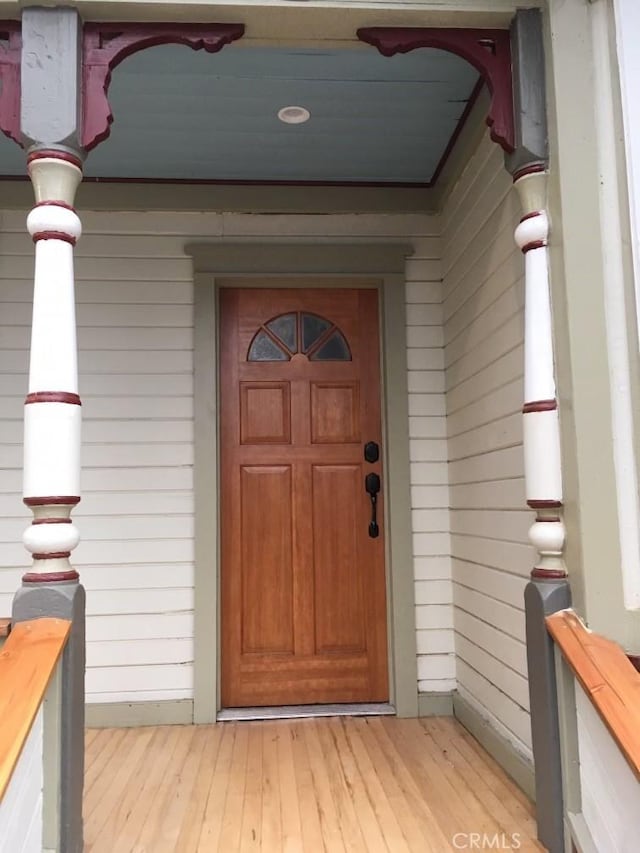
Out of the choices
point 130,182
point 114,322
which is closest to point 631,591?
point 114,322

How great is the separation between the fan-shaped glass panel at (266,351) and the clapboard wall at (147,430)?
311mm

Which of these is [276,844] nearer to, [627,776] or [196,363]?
[627,776]

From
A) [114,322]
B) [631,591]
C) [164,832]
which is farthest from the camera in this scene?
[114,322]

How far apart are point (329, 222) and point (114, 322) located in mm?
1128

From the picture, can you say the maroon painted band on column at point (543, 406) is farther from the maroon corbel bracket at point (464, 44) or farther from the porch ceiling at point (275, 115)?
the porch ceiling at point (275, 115)

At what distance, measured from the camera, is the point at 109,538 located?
316cm

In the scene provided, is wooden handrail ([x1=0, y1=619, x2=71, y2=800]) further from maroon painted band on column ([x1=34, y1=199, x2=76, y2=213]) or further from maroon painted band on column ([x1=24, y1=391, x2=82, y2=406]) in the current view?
maroon painted band on column ([x1=34, y1=199, x2=76, y2=213])

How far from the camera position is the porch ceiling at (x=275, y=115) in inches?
96.7

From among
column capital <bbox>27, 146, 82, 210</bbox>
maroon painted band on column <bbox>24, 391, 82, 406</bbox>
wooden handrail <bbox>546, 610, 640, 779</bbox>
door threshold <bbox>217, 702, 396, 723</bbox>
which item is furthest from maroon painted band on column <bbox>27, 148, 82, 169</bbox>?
door threshold <bbox>217, 702, 396, 723</bbox>

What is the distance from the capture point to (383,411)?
Result: 11.0 feet

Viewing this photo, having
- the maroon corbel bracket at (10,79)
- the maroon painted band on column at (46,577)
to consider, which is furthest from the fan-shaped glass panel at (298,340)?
the maroon painted band on column at (46,577)

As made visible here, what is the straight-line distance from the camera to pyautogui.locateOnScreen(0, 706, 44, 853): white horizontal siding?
1448mm

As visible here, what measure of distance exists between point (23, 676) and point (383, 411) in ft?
6.95

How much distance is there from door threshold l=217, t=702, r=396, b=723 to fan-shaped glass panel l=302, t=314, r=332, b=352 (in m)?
1.66
